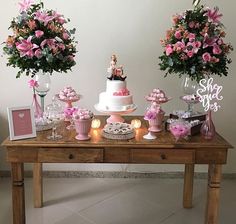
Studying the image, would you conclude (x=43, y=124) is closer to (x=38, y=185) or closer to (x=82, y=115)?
(x=82, y=115)

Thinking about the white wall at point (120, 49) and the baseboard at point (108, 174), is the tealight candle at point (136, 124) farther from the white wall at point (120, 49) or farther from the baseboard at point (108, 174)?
the baseboard at point (108, 174)

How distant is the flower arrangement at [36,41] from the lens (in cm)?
209

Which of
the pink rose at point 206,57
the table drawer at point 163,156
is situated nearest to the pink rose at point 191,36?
the pink rose at point 206,57

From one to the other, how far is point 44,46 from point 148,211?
4.74ft

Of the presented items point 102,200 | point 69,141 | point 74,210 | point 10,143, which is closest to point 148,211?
point 102,200

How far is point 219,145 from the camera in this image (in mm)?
1965

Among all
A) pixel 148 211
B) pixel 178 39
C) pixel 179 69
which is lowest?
pixel 148 211

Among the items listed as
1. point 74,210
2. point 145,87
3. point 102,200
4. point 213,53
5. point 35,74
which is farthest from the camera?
point 145,87

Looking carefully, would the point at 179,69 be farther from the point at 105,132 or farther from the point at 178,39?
the point at 105,132

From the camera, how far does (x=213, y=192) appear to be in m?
2.01

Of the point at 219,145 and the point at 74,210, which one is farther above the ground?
the point at 219,145

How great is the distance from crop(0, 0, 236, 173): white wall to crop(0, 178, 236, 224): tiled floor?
60 centimetres

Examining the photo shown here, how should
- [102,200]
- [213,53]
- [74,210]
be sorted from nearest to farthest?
[213,53] → [74,210] → [102,200]

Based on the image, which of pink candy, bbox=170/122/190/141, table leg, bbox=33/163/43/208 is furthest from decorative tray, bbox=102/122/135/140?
table leg, bbox=33/163/43/208
